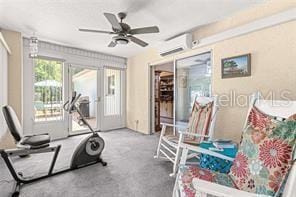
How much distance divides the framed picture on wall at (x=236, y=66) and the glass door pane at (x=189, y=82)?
38 cm

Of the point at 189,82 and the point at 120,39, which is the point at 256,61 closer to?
the point at 189,82

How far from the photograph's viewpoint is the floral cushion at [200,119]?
2.64 m

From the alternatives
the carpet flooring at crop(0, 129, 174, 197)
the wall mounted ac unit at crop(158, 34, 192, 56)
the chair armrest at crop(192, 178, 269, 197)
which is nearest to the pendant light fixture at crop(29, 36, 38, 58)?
the carpet flooring at crop(0, 129, 174, 197)

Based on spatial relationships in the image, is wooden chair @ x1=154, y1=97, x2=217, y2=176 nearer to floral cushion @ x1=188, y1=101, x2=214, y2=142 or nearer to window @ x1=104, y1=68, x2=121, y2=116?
floral cushion @ x1=188, y1=101, x2=214, y2=142

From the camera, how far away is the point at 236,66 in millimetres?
2771

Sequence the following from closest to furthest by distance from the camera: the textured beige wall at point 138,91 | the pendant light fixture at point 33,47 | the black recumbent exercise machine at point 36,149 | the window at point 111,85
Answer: the black recumbent exercise machine at point 36,149 → the pendant light fixture at point 33,47 → the textured beige wall at point 138,91 → the window at point 111,85

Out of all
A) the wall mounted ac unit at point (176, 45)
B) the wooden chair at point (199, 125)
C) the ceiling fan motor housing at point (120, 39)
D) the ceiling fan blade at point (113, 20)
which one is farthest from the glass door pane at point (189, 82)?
the ceiling fan blade at point (113, 20)

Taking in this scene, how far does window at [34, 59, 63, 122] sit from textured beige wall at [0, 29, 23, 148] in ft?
1.97

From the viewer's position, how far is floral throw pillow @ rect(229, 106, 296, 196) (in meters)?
1.08

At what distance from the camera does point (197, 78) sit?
144 inches

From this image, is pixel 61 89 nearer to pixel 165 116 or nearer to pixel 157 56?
pixel 157 56

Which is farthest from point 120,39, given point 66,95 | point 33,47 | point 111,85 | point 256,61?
point 111,85

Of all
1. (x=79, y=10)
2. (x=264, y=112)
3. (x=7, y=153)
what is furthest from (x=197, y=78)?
(x=7, y=153)

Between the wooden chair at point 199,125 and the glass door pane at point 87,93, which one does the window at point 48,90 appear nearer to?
the glass door pane at point 87,93
